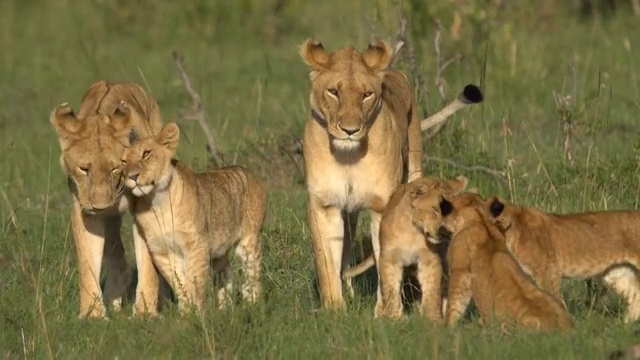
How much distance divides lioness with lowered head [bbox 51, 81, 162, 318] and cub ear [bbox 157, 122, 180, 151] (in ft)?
0.53

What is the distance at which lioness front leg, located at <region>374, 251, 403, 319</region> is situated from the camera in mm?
6801

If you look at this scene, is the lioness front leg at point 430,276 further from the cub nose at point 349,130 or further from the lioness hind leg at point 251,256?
the lioness hind leg at point 251,256

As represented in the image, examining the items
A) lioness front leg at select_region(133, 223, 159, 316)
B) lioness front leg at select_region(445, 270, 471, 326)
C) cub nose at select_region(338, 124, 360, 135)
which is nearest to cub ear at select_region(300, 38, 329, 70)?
cub nose at select_region(338, 124, 360, 135)

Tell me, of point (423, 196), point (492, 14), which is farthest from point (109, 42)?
point (423, 196)

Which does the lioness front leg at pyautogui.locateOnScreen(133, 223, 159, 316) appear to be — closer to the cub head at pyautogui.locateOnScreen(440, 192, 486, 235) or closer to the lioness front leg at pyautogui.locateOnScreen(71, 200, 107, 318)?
the lioness front leg at pyautogui.locateOnScreen(71, 200, 107, 318)

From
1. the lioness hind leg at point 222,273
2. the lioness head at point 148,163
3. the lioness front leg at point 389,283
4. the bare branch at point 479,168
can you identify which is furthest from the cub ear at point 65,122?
the bare branch at point 479,168

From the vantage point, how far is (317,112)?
730cm

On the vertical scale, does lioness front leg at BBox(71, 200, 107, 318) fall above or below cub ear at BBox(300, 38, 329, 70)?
below

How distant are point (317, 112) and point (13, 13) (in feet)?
35.7

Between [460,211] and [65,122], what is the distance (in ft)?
6.11

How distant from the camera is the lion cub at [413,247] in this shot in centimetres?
672

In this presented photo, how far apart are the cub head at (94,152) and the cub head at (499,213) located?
164 cm

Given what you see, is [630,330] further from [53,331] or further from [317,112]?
[53,331]

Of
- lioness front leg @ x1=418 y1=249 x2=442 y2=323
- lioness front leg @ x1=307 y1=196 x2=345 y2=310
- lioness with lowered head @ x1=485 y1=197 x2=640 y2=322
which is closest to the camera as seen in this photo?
lioness with lowered head @ x1=485 y1=197 x2=640 y2=322
